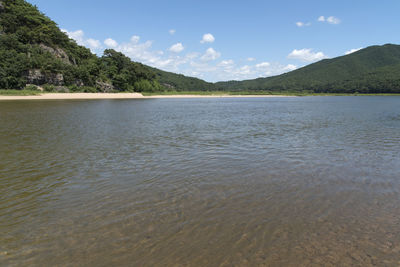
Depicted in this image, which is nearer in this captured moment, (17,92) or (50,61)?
(17,92)

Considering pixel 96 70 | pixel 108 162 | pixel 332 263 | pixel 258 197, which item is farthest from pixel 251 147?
pixel 96 70

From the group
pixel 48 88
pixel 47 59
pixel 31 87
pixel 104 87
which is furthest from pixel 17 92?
pixel 104 87

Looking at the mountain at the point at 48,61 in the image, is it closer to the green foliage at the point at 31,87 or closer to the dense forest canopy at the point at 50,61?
the dense forest canopy at the point at 50,61

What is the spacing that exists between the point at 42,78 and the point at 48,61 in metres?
6.87

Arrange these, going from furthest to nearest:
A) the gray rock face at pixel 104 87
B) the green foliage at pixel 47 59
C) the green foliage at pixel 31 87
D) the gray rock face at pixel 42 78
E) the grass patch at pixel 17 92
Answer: the gray rock face at pixel 104 87 → the gray rock face at pixel 42 78 → the green foliage at pixel 47 59 → the green foliage at pixel 31 87 → the grass patch at pixel 17 92

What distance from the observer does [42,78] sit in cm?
7475

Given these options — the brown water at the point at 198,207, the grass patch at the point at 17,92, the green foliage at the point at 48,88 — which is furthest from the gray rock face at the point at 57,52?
the brown water at the point at 198,207

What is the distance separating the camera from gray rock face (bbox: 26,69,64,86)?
237ft

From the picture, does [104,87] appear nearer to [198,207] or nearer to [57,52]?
[57,52]

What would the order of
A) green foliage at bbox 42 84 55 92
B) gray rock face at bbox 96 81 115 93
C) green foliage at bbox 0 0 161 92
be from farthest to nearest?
1. gray rock face at bbox 96 81 115 93
2. green foliage at bbox 42 84 55 92
3. green foliage at bbox 0 0 161 92

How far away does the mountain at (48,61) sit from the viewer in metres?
71.7

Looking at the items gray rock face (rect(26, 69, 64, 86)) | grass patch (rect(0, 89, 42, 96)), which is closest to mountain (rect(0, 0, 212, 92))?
gray rock face (rect(26, 69, 64, 86))

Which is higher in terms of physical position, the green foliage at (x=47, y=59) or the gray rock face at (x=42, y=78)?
the green foliage at (x=47, y=59)

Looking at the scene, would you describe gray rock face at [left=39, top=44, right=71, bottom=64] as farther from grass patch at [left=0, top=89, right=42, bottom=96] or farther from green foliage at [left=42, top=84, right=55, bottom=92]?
grass patch at [left=0, top=89, right=42, bottom=96]
